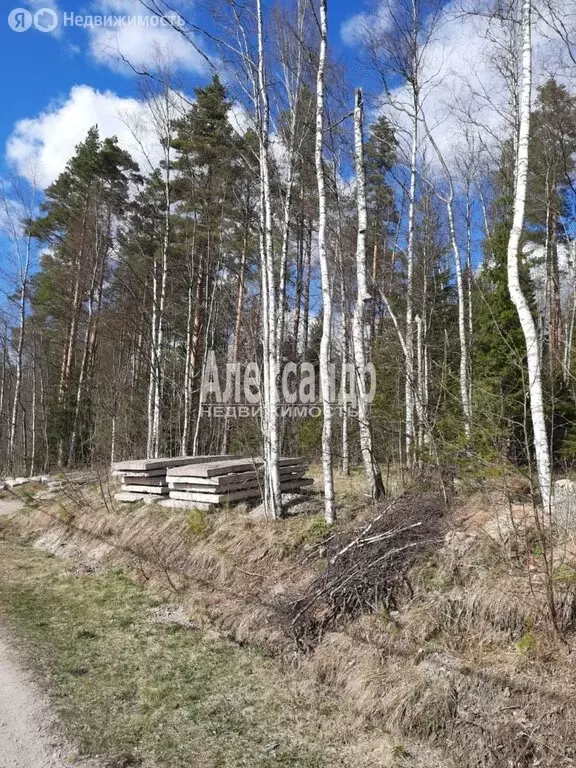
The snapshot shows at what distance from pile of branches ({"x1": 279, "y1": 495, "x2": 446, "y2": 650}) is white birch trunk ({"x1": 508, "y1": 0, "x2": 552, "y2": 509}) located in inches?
44.7

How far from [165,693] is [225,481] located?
397cm

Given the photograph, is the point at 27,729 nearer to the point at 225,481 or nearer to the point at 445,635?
the point at 445,635

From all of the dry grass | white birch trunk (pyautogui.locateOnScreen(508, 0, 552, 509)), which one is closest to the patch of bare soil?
the dry grass

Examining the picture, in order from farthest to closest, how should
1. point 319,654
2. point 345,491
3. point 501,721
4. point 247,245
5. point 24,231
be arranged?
point 24,231, point 247,245, point 345,491, point 319,654, point 501,721

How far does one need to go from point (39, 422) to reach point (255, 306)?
11529mm

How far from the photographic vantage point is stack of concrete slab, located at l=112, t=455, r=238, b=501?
8733mm

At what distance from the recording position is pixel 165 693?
373 centimetres

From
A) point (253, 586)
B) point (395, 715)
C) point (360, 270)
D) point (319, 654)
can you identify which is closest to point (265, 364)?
point (360, 270)

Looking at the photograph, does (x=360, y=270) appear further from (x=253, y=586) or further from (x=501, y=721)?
(x=501, y=721)

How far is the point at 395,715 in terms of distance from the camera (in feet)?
10.6

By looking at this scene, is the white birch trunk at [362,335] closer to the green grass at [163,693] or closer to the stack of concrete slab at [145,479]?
the green grass at [163,693]

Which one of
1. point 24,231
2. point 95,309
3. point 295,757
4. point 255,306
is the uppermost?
point 24,231

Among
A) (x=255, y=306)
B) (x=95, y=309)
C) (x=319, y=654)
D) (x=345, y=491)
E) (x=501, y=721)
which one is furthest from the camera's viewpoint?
(x=95, y=309)

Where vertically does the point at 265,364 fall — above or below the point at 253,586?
above
